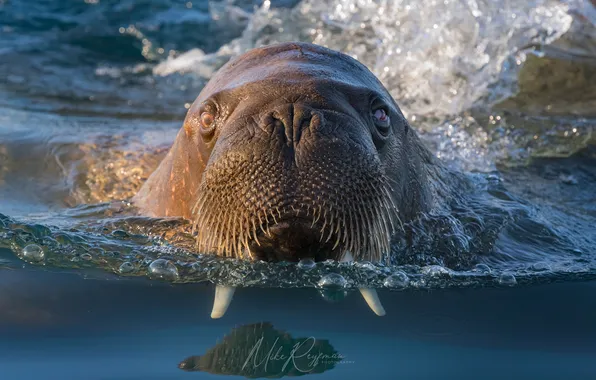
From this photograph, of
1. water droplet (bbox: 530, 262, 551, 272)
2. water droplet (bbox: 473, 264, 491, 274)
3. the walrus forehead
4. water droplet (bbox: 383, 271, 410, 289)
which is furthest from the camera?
water droplet (bbox: 530, 262, 551, 272)

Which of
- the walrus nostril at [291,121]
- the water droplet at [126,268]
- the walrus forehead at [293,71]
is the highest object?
the walrus forehead at [293,71]

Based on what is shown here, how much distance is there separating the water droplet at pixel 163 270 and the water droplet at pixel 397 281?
1.01 meters

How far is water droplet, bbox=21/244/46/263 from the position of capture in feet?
15.2

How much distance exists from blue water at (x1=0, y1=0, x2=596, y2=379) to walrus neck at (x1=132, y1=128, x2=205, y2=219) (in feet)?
0.48

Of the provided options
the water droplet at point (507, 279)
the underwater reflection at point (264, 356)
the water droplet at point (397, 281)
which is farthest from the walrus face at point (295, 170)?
the water droplet at point (507, 279)

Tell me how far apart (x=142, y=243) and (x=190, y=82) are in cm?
643

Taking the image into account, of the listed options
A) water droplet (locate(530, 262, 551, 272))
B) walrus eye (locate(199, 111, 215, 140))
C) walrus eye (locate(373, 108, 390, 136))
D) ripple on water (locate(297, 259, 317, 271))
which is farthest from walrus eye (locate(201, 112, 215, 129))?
water droplet (locate(530, 262, 551, 272))

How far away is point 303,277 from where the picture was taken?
4.19 metres

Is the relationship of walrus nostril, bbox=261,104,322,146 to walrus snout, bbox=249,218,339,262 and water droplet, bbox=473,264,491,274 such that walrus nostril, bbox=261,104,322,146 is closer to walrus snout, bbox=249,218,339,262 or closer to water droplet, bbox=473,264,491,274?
walrus snout, bbox=249,218,339,262

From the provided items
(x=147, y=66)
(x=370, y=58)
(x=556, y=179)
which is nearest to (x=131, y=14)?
(x=147, y=66)

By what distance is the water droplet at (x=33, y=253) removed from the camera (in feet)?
15.2

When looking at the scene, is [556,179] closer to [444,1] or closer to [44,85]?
[444,1]

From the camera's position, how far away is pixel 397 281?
14.3 ft

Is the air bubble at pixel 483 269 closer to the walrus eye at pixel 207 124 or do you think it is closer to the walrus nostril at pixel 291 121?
the walrus nostril at pixel 291 121
